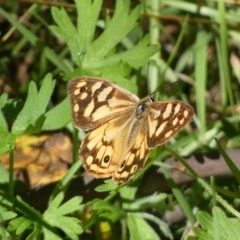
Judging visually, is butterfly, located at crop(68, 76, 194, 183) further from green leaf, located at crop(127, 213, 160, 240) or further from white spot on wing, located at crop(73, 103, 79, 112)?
green leaf, located at crop(127, 213, 160, 240)

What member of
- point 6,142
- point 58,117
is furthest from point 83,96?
point 6,142

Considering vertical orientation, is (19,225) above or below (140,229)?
above

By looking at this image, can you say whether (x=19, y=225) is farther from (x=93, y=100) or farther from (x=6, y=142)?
(x=93, y=100)

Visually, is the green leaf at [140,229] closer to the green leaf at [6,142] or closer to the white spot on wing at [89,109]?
the white spot on wing at [89,109]

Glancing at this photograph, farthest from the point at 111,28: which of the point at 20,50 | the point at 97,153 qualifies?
the point at 20,50

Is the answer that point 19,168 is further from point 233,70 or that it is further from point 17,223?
point 233,70

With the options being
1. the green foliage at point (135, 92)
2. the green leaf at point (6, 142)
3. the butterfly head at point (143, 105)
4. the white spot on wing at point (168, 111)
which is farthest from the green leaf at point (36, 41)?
the white spot on wing at point (168, 111)

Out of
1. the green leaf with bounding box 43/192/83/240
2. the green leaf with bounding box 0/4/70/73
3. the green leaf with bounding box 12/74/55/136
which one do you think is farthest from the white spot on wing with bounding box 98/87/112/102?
the green leaf with bounding box 0/4/70/73
